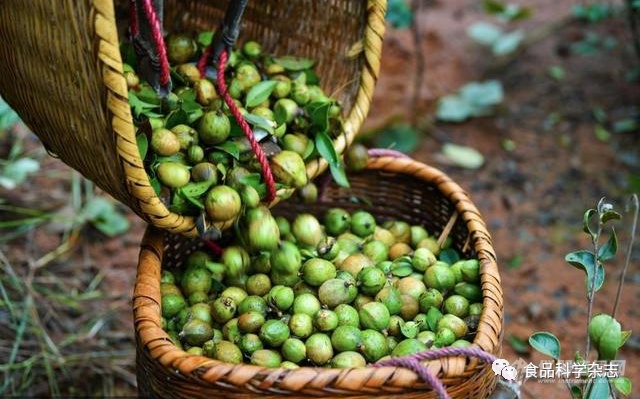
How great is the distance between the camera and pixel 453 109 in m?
3.74

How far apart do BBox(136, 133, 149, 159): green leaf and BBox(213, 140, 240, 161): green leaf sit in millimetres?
176

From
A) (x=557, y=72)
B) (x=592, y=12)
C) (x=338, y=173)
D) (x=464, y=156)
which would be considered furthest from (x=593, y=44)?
(x=338, y=173)

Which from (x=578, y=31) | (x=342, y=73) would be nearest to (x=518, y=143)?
(x=578, y=31)

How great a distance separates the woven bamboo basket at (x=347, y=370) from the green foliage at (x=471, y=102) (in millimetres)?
1710

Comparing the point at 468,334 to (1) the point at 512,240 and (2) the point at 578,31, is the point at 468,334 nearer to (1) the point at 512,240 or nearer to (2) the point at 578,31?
(1) the point at 512,240

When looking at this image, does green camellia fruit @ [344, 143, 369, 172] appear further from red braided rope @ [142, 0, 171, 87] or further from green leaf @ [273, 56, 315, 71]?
red braided rope @ [142, 0, 171, 87]

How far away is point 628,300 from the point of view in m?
2.75

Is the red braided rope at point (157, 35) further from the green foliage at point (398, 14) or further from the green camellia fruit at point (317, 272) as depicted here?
the green foliage at point (398, 14)

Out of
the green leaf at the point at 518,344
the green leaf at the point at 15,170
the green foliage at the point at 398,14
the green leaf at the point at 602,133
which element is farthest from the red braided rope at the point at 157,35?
the green leaf at the point at 602,133

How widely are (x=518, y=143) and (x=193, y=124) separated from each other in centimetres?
219

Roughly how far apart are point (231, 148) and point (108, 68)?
0.46m

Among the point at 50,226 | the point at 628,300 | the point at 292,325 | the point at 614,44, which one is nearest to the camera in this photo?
the point at 292,325

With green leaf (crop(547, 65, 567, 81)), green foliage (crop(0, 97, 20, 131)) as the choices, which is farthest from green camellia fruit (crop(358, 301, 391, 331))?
green leaf (crop(547, 65, 567, 81))

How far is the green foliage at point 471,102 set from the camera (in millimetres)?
3699
